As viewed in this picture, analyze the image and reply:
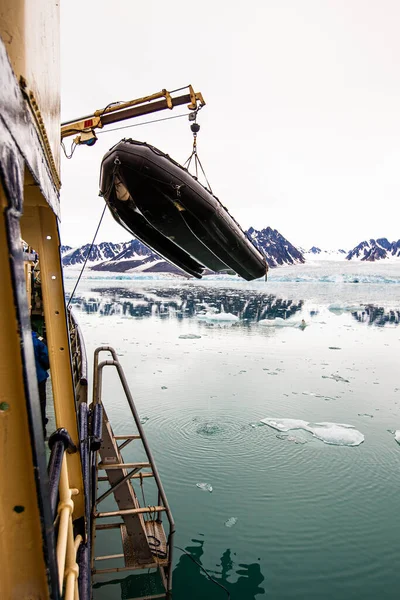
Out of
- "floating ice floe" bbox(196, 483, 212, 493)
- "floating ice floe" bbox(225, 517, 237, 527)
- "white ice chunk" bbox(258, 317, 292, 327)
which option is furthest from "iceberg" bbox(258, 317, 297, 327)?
"floating ice floe" bbox(225, 517, 237, 527)

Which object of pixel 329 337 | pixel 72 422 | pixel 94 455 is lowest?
pixel 329 337

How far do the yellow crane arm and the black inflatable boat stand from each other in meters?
4.80

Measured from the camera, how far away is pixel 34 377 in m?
0.83

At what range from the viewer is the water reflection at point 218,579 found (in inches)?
165

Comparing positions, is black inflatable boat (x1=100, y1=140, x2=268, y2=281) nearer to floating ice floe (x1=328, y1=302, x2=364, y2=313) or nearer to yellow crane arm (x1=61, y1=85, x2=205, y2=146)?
yellow crane arm (x1=61, y1=85, x2=205, y2=146)

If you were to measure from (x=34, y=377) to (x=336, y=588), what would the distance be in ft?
16.2

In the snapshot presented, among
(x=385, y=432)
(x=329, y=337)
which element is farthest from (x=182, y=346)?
(x=385, y=432)

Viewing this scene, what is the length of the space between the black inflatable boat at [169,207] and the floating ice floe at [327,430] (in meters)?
3.85

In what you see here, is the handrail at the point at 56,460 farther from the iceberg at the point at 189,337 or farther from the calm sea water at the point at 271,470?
the iceberg at the point at 189,337

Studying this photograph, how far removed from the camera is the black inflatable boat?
5.17 meters

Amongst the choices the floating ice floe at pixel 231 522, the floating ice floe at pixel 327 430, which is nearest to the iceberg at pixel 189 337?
the floating ice floe at pixel 327 430

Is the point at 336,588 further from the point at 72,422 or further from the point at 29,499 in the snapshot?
the point at 29,499

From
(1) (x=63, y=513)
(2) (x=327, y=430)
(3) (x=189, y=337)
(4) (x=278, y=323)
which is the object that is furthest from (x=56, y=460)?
(4) (x=278, y=323)

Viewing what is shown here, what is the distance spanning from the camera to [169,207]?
553 cm
